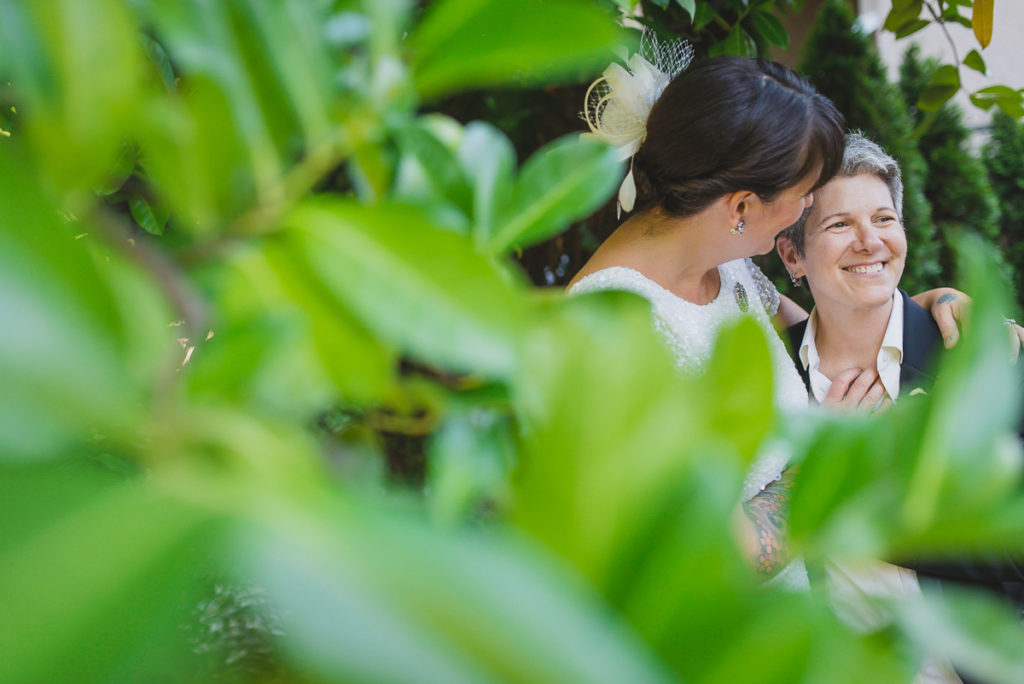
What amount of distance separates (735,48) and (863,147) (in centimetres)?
45

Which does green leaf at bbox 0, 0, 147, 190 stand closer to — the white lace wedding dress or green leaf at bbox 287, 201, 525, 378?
green leaf at bbox 287, 201, 525, 378

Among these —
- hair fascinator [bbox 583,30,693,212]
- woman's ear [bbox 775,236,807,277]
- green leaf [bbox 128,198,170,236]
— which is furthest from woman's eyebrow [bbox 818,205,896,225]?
green leaf [bbox 128,198,170,236]

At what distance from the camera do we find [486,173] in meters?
0.17

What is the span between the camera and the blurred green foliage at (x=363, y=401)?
8 centimetres

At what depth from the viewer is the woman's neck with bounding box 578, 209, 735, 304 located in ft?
4.14

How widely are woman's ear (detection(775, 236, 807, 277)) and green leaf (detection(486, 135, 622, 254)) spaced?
1.66 metres

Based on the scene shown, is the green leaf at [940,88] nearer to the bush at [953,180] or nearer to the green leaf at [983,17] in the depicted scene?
the green leaf at [983,17]

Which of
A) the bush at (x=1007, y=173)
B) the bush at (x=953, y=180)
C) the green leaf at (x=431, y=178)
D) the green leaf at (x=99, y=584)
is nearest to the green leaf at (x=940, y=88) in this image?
the green leaf at (x=431, y=178)

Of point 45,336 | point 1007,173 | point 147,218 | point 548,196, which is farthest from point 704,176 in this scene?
point 1007,173

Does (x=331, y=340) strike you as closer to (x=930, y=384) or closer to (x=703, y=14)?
(x=703, y=14)

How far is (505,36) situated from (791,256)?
177 cm

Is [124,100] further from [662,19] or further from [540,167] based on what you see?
[662,19]

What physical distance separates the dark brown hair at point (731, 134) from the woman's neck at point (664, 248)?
3 cm

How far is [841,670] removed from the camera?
118 mm
